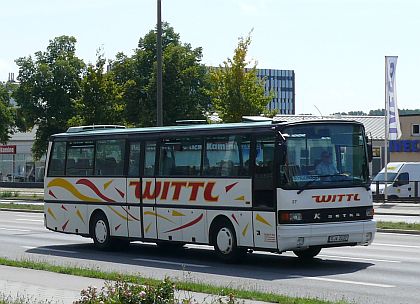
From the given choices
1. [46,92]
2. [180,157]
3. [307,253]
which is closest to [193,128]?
[180,157]

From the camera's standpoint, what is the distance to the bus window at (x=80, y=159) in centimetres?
2309

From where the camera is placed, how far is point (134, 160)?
21641 mm

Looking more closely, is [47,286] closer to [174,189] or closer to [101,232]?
[174,189]

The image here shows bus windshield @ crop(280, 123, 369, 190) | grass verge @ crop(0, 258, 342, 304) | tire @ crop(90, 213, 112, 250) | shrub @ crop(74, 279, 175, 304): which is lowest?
grass verge @ crop(0, 258, 342, 304)

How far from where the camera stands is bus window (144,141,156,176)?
2106 centimetres

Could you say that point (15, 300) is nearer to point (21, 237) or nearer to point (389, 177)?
point (21, 237)

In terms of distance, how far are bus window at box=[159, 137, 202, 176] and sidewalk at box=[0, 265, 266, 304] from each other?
4.43 metres

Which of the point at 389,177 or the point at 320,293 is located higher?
the point at 389,177

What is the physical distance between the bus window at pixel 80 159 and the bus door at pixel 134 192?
1678 mm

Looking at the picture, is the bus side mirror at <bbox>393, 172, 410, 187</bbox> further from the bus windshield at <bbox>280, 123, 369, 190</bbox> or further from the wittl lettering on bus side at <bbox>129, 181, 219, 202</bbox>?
the bus windshield at <bbox>280, 123, 369, 190</bbox>

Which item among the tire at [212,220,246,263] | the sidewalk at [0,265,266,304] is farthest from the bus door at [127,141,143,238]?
the sidewalk at [0,265,266,304]

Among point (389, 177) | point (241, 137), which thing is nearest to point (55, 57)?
point (389, 177)

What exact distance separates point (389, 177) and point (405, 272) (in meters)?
34.1

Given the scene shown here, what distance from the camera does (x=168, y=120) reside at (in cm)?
6456
